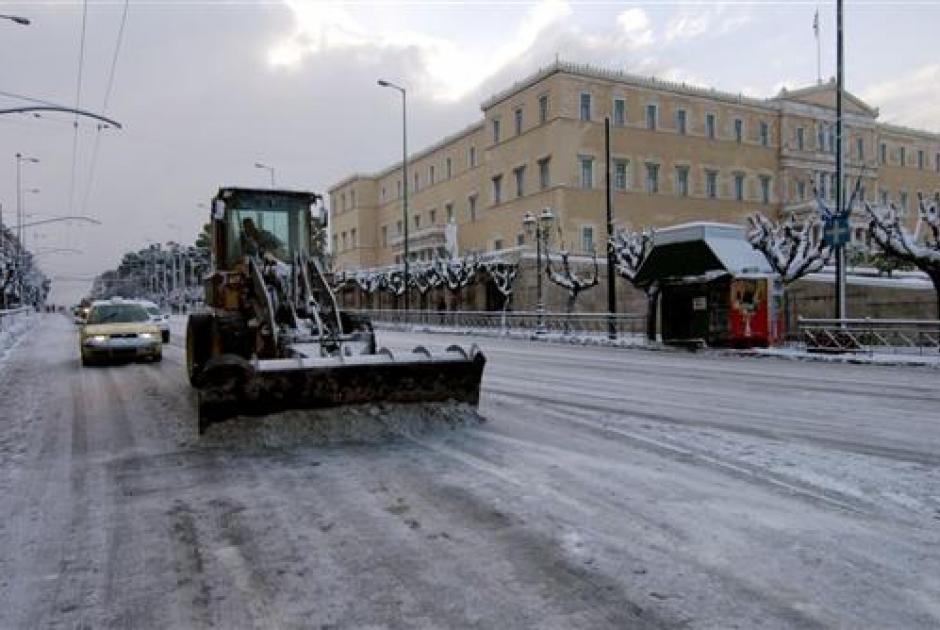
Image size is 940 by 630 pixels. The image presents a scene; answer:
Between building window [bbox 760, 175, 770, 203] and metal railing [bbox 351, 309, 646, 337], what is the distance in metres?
37.1

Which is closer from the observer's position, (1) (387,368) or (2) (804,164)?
(1) (387,368)

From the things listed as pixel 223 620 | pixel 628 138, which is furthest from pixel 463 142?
pixel 223 620

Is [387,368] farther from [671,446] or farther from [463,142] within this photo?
[463,142]

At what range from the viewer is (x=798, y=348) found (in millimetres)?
25812

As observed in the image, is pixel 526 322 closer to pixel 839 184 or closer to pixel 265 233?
pixel 839 184

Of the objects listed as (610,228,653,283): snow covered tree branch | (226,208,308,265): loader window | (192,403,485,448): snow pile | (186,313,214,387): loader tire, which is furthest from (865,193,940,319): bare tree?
(186,313,214,387): loader tire

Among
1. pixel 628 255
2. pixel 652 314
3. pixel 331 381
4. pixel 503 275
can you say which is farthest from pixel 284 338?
pixel 503 275

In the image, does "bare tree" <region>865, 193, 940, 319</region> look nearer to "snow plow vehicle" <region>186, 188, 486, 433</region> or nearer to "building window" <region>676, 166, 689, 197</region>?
"snow plow vehicle" <region>186, 188, 486, 433</region>

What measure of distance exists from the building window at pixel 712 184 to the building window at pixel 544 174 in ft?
49.9

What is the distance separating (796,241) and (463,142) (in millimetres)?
53565

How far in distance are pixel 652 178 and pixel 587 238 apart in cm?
873

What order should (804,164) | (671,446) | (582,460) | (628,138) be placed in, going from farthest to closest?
(804,164) → (628,138) → (671,446) → (582,460)

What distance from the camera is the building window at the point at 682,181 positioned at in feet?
220

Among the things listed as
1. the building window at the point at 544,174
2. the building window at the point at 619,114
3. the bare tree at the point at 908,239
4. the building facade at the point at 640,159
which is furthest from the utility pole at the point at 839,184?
the building window at the point at 619,114
